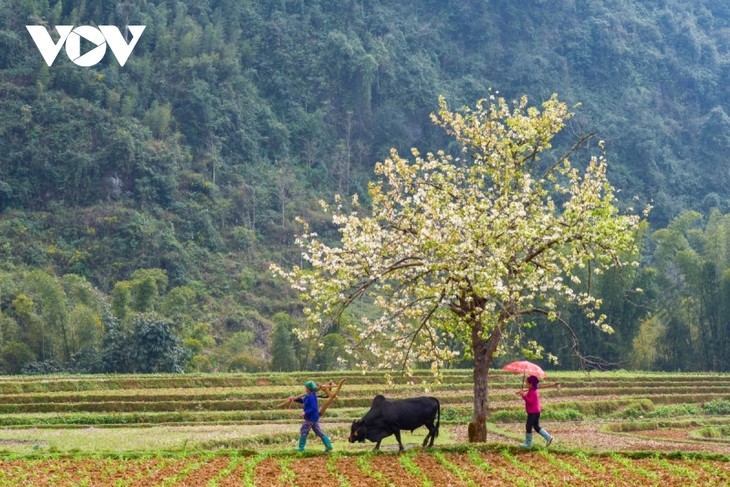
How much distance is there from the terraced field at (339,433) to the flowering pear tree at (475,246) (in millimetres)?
2028

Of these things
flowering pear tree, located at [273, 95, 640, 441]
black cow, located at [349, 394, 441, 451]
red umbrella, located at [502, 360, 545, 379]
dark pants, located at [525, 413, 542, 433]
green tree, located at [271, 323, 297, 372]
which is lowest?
green tree, located at [271, 323, 297, 372]

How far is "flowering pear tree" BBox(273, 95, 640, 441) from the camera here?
24.8 m

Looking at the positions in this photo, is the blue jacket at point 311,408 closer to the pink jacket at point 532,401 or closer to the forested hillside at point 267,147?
the pink jacket at point 532,401

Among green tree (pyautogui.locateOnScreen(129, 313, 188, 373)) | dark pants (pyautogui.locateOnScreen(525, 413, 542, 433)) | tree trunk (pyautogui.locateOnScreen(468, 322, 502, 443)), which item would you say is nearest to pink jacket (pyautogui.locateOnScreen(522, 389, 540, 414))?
dark pants (pyautogui.locateOnScreen(525, 413, 542, 433))

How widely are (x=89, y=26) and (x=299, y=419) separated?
276 ft

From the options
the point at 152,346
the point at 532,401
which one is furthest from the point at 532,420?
the point at 152,346

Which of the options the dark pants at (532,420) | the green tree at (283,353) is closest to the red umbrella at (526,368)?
the dark pants at (532,420)

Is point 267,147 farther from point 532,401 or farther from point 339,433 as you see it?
point 532,401

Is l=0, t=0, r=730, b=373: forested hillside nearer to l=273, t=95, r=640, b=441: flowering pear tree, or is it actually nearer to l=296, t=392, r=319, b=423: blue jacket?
l=273, t=95, r=640, b=441: flowering pear tree

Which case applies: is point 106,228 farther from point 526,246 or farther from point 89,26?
point 526,246

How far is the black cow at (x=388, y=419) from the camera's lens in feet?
83.1

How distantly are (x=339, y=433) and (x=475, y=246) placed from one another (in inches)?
492

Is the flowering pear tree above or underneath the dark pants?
above

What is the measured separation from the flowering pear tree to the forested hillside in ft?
91.6
